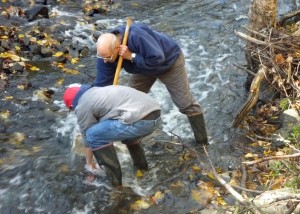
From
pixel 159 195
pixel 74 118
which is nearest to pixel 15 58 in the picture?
pixel 74 118

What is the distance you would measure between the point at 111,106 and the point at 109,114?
8cm

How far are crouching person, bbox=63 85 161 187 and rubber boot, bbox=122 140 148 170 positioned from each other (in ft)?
1.65

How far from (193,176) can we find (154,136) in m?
1.11

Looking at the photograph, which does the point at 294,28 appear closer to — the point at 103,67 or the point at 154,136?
the point at 154,136

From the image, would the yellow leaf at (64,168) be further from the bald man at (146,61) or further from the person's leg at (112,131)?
the bald man at (146,61)

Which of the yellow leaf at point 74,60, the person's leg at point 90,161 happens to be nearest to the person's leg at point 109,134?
the person's leg at point 90,161

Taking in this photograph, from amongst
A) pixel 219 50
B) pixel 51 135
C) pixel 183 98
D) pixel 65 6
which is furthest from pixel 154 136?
pixel 65 6

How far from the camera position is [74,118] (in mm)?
6488

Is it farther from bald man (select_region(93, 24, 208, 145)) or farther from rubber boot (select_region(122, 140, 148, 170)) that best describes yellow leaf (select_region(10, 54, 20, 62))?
rubber boot (select_region(122, 140, 148, 170))

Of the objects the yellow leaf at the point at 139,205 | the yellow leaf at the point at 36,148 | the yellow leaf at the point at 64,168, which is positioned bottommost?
the yellow leaf at the point at 139,205

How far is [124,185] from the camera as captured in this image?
5012 millimetres

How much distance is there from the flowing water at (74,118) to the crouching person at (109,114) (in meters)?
0.78

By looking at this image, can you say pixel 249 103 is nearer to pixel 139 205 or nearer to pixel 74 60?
pixel 139 205

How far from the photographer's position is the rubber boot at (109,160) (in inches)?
176
